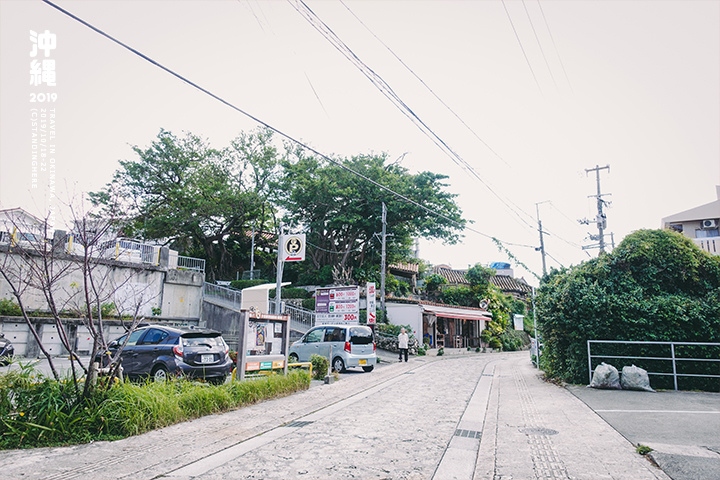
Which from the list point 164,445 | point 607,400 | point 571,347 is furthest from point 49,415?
point 571,347

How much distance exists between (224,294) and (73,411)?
20.0 metres

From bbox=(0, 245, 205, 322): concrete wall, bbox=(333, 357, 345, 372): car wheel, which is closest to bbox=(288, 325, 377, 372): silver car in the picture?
bbox=(333, 357, 345, 372): car wheel

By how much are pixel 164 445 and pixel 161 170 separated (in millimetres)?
32277

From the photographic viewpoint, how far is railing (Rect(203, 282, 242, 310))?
2455cm

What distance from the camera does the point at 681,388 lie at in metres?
10.8

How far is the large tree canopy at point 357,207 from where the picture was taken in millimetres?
28406

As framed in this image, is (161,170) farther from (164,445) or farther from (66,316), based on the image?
(164,445)

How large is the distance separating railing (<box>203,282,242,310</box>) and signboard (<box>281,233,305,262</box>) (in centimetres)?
976

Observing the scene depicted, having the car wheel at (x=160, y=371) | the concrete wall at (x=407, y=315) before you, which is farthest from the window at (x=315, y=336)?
the concrete wall at (x=407, y=315)

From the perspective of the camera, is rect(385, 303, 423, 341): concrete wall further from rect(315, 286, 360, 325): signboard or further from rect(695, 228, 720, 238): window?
rect(695, 228, 720, 238): window

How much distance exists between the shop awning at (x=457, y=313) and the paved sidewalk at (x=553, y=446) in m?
16.6

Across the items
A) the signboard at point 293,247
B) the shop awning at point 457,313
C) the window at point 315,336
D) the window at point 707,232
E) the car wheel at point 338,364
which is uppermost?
the window at point 707,232

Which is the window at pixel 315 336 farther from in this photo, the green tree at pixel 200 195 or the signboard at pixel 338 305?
the green tree at pixel 200 195

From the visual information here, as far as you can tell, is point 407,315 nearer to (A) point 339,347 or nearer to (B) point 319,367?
(A) point 339,347
